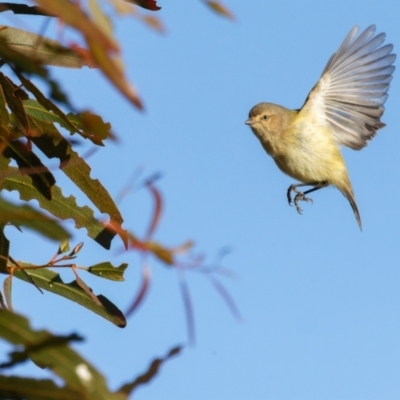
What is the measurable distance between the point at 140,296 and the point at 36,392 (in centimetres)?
30

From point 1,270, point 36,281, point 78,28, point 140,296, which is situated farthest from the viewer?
point 36,281

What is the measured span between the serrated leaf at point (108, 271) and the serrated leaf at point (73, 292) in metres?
0.08

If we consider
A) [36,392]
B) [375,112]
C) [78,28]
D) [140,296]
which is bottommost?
[375,112]

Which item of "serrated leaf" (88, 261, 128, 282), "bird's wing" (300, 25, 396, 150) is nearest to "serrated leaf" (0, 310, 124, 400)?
"serrated leaf" (88, 261, 128, 282)

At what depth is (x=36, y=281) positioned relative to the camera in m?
2.17

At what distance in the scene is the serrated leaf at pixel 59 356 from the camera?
2.99 feet

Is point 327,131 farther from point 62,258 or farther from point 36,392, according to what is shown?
point 36,392

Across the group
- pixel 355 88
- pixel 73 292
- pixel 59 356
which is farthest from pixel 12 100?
pixel 355 88

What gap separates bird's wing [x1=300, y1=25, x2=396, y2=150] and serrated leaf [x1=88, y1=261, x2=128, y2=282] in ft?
15.6

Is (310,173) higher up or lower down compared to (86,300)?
lower down

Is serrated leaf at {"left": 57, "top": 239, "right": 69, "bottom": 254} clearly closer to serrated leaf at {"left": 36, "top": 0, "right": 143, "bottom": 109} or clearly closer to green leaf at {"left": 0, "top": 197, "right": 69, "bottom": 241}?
green leaf at {"left": 0, "top": 197, "right": 69, "bottom": 241}

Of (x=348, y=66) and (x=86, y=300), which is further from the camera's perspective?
(x=348, y=66)

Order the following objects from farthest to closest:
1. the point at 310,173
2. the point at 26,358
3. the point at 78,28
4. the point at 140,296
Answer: the point at 310,173
the point at 26,358
the point at 140,296
the point at 78,28

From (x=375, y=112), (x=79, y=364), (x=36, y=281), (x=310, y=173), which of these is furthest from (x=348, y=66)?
(x=79, y=364)
